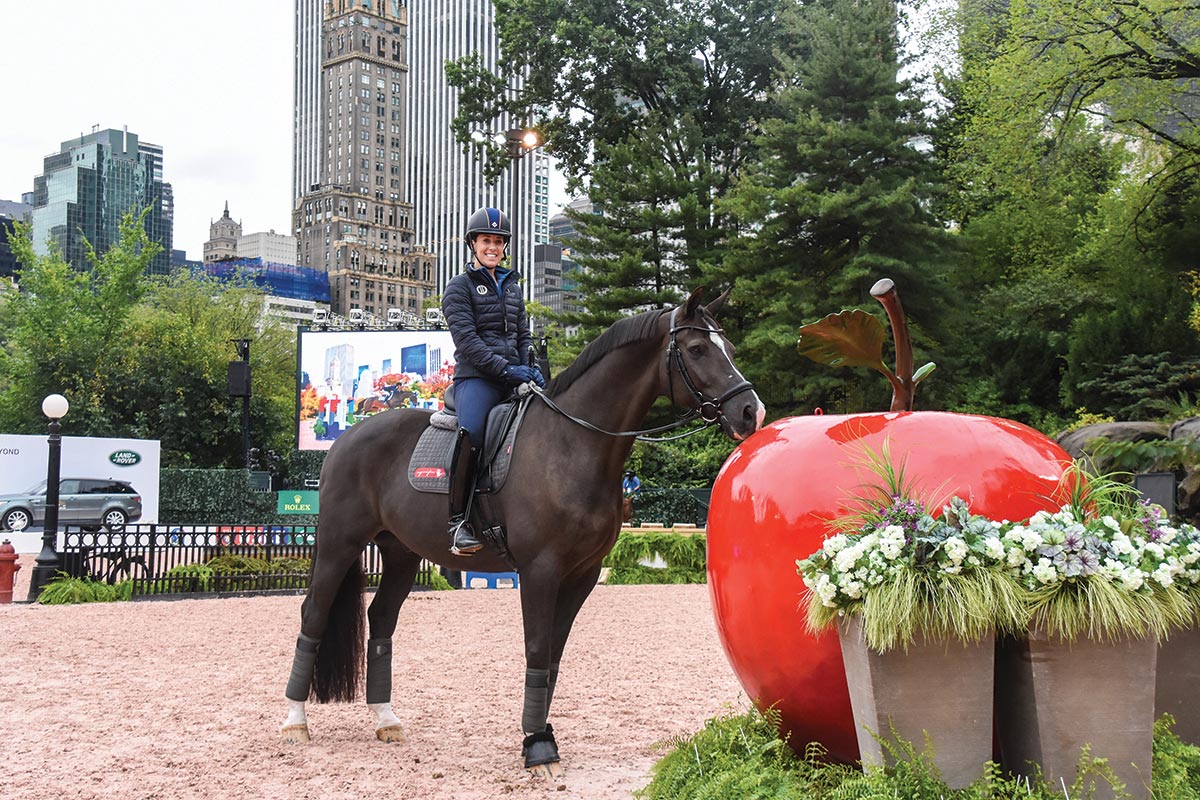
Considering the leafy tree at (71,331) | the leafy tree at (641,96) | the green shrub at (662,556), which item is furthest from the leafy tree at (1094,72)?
the leafy tree at (71,331)

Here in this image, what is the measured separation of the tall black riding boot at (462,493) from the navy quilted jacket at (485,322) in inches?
18.2

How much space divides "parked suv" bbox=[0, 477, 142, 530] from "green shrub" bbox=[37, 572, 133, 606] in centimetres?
728

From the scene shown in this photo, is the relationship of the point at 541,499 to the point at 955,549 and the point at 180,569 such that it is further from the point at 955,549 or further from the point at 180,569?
the point at 180,569

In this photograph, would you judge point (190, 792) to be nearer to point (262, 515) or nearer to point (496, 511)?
point (496, 511)

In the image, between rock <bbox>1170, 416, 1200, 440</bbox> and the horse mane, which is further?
rock <bbox>1170, 416, 1200, 440</bbox>

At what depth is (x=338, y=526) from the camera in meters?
7.26

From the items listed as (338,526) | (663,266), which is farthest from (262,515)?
(338,526)

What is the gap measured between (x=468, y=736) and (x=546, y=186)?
6136 inches

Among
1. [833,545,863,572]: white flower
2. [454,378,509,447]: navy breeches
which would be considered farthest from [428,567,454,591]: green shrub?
[833,545,863,572]: white flower

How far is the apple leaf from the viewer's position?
506 centimetres

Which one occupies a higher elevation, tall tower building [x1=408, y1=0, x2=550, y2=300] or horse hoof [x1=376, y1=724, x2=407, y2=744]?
tall tower building [x1=408, y1=0, x2=550, y2=300]

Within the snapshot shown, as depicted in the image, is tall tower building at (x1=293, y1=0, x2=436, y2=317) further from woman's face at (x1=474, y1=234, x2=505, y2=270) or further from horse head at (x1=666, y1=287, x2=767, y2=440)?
horse head at (x1=666, y1=287, x2=767, y2=440)

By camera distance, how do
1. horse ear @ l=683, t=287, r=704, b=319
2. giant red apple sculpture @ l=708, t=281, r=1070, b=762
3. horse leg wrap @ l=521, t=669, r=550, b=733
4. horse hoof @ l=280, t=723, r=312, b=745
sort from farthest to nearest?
horse hoof @ l=280, t=723, r=312, b=745 → horse leg wrap @ l=521, t=669, r=550, b=733 → horse ear @ l=683, t=287, r=704, b=319 → giant red apple sculpture @ l=708, t=281, r=1070, b=762

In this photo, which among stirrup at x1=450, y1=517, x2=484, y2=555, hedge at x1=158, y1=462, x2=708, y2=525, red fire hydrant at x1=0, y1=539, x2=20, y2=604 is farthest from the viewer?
hedge at x1=158, y1=462, x2=708, y2=525
